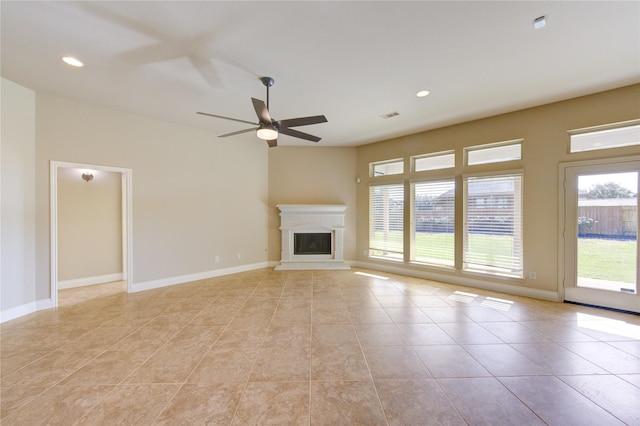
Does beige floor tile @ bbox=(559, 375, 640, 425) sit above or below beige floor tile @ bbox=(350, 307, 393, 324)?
above

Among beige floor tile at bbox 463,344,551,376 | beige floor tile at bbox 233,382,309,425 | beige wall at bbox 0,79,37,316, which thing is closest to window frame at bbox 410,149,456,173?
beige floor tile at bbox 463,344,551,376

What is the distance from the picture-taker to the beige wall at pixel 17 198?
3.06 m

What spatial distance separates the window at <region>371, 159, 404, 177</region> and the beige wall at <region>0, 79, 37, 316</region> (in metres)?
6.03

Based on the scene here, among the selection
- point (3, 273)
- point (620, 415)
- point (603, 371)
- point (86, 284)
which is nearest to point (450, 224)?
point (603, 371)

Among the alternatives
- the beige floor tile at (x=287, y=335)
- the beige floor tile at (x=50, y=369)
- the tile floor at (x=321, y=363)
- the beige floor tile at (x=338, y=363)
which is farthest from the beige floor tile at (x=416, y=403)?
the beige floor tile at (x=50, y=369)

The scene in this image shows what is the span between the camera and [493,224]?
167 inches

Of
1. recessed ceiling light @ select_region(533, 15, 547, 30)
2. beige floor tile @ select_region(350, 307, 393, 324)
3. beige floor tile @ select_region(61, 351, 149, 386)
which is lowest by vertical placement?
beige floor tile @ select_region(61, 351, 149, 386)

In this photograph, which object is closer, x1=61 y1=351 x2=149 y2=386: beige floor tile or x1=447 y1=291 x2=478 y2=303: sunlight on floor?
x1=61 y1=351 x2=149 y2=386: beige floor tile

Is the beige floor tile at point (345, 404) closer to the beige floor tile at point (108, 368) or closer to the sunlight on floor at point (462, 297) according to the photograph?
the beige floor tile at point (108, 368)

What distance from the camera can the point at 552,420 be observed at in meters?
1.57

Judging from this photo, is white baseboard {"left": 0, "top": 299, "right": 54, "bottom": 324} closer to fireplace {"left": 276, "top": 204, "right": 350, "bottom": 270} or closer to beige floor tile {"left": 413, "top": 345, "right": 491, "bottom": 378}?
fireplace {"left": 276, "top": 204, "right": 350, "bottom": 270}

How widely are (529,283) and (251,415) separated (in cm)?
453

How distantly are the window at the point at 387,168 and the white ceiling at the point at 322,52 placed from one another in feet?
5.81

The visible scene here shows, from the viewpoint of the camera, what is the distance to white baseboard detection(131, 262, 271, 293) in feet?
13.8
